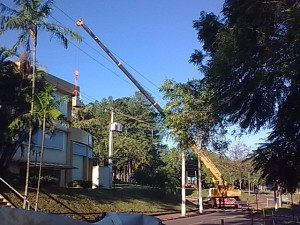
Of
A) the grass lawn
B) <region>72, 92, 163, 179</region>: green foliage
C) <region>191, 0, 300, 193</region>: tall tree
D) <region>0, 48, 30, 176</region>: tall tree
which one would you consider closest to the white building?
the grass lawn

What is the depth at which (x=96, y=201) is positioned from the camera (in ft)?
98.2

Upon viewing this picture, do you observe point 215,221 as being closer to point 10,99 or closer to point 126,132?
point 10,99

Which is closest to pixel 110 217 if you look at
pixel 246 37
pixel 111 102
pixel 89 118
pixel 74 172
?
pixel 246 37

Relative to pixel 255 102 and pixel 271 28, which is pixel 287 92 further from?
pixel 271 28

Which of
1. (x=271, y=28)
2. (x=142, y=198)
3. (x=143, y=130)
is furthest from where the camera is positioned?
(x=143, y=130)

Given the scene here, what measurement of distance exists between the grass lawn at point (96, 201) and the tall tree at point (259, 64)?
997 cm

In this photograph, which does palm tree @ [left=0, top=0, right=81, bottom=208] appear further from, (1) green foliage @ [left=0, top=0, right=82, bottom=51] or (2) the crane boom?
(2) the crane boom

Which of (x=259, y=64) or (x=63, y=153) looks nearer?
(x=259, y=64)

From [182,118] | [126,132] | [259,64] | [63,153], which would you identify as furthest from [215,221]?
[126,132]

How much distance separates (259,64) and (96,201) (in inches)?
825

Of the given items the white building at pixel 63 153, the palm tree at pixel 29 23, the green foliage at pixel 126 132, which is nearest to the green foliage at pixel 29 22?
the palm tree at pixel 29 23

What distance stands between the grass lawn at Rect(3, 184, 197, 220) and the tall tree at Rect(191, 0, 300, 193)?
32.7 feet

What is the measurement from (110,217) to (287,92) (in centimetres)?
842

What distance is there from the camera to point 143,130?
9350 centimetres
